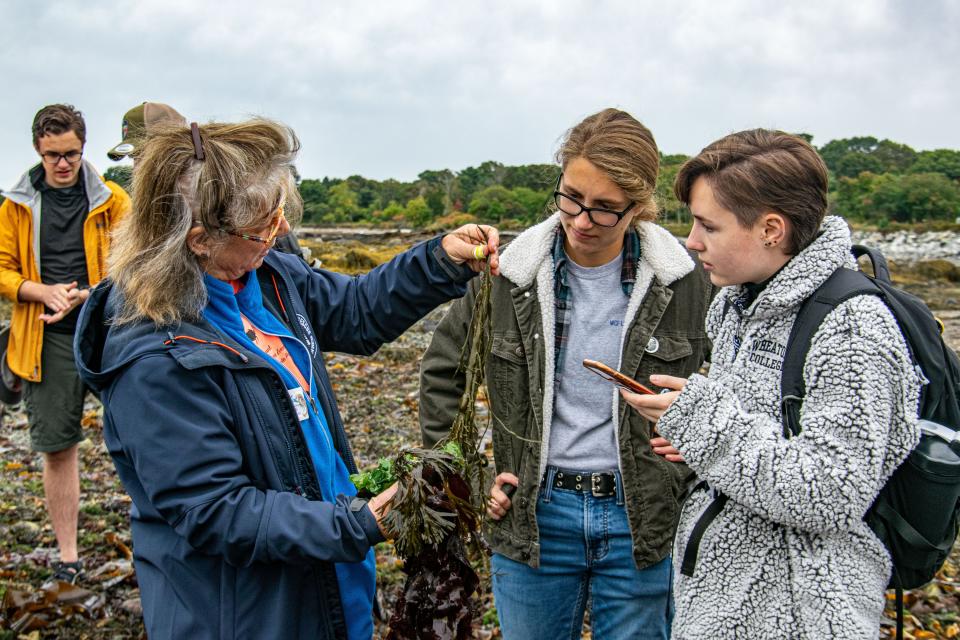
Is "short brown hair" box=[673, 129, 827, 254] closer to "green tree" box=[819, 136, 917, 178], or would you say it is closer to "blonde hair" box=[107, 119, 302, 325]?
"blonde hair" box=[107, 119, 302, 325]

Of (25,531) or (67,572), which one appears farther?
(25,531)

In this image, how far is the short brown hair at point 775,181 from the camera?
2.21 metres

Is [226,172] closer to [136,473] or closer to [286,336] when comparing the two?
[286,336]

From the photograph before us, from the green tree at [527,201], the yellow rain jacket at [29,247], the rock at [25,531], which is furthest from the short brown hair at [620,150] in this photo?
the green tree at [527,201]

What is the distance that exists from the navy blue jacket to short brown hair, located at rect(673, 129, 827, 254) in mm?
1456

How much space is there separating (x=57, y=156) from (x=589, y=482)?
4.18 m

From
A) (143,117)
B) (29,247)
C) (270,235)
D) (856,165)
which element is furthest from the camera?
(856,165)

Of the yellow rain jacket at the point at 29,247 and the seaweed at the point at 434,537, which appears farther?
the yellow rain jacket at the point at 29,247

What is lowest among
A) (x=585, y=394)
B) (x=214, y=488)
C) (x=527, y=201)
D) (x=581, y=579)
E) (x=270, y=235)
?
(x=581, y=579)

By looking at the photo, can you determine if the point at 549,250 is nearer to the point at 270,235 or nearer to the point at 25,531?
the point at 270,235

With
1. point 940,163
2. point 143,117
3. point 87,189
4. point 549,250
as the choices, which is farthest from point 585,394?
point 940,163

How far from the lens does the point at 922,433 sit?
2016 mm

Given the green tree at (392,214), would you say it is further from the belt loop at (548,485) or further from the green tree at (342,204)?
the belt loop at (548,485)

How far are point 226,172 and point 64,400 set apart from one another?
3.53 meters
